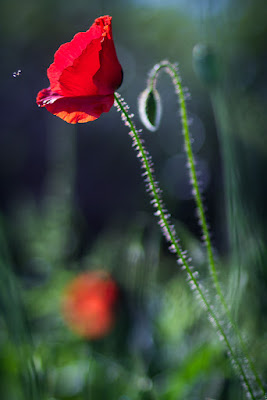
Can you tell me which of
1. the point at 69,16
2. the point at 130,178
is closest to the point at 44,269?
the point at 130,178

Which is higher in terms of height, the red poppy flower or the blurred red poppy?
the red poppy flower

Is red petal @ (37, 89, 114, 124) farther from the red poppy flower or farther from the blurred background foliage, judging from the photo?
the blurred background foliage

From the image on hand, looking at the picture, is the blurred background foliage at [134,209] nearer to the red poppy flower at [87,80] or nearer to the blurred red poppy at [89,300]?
the blurred red poppy at [89,300]

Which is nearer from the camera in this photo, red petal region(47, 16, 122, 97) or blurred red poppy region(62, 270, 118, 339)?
red petal region(47, 16, 122, 97)

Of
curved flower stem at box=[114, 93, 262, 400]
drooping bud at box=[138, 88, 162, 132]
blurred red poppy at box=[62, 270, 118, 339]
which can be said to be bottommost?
blurred red poppy at box=[62, 270, 118, 339]

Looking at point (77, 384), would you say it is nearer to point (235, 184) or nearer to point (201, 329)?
point (201, 329)

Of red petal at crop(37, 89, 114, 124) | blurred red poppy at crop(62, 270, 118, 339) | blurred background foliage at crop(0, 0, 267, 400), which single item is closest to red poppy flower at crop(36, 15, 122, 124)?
red petal at crop(37, 89, 114, 124)

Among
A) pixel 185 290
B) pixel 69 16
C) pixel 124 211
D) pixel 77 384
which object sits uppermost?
pixel 69 16

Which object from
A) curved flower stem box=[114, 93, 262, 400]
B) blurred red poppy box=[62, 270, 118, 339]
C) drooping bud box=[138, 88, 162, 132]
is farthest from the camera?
blurred red poppy box=[62, 270, 118, 339]
